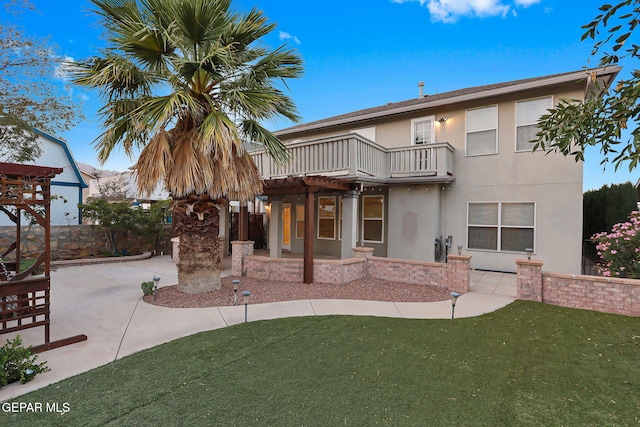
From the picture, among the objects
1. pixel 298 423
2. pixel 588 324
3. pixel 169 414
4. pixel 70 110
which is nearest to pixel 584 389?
pixel 588 324

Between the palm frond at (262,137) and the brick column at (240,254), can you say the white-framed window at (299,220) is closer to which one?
the brick column at (240,254)

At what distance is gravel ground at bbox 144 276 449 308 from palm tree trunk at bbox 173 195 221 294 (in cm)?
29

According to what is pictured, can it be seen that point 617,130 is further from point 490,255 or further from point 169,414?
point 490,255

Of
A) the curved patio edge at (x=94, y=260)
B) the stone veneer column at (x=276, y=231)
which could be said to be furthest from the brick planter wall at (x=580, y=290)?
the curved patio edge at (x=94, y=260)

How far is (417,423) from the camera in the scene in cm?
284

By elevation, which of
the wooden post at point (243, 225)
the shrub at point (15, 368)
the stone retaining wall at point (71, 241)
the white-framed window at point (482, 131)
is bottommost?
the shrub at point (15, 368)

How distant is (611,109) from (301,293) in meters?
6.50

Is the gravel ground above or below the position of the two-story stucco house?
below

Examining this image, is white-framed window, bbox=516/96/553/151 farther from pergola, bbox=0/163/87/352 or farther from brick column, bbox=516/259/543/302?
pergola, bbox=0/163/87/352

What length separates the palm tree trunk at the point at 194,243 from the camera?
7.24 m

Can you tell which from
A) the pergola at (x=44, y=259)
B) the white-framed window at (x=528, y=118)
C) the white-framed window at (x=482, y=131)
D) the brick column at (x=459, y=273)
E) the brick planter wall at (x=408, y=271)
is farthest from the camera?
the white-framed window at (x=482, y=131)

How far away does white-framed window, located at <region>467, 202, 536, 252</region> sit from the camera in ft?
31.8

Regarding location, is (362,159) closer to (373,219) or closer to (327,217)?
(373,219)

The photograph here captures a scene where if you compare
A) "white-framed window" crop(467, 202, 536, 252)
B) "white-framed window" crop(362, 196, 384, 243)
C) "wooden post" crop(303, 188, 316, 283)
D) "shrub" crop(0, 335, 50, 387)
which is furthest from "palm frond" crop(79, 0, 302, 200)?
"white-framed window" crop(467, 202, 536, 252)
